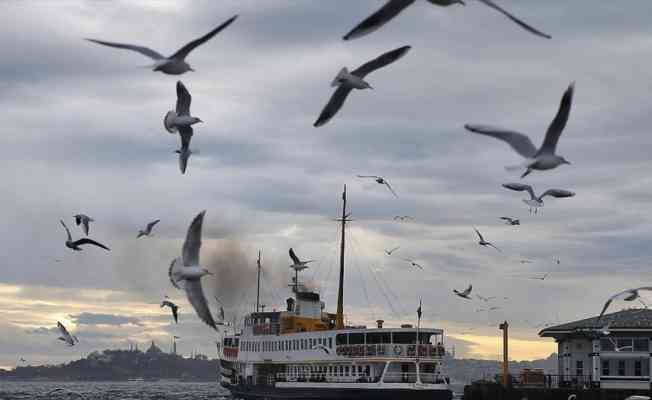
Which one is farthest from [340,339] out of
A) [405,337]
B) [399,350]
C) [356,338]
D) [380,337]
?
[399,350]

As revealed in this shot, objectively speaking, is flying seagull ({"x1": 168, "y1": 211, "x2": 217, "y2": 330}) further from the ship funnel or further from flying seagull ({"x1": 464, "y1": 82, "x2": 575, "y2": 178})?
the ship funnel

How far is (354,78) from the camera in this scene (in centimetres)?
2102

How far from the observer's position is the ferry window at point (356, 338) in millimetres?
65438

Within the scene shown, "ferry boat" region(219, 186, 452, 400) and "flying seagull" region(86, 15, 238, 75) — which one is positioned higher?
"flying seagull" region(86, 15, 238, 75)

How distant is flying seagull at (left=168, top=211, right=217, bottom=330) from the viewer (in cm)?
2017

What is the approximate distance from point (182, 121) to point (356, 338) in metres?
43.6

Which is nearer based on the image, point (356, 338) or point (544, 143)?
point (544, 143)

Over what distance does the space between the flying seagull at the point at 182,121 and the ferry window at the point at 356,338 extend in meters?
42.2

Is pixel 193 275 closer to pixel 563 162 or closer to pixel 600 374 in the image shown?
pixel 563 162

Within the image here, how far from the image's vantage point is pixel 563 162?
21.3 m

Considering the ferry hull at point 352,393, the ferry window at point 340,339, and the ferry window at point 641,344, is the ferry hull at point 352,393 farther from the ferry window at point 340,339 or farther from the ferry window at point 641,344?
the ferry window at point 641,344

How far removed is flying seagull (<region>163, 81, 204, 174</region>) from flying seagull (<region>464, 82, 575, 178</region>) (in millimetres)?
7350

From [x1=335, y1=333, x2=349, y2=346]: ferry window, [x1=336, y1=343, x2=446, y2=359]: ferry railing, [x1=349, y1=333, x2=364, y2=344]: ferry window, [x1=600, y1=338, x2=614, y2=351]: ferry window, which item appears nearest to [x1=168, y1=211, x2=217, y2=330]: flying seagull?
[x1=336, y1=343, x2=446, y2=359]: ferry railing

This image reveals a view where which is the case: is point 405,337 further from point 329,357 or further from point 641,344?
point 641,344
